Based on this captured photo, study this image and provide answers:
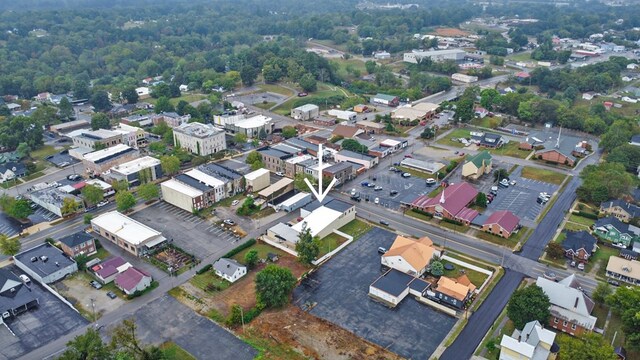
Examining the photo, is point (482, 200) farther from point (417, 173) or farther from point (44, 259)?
point (44, 259)

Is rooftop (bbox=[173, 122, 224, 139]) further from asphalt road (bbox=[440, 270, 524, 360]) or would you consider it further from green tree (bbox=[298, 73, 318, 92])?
asphalt road (bbox=[440, 270, 524, 360])

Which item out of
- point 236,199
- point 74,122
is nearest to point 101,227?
point 236,199

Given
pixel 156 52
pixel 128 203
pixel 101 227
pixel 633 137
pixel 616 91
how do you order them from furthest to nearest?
pixel 156 52 → pixel 616 91 → pixel 633 137 → pixel 128 203 → pixel 101 227

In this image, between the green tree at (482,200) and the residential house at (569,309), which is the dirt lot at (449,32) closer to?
the green tree at (482,200)

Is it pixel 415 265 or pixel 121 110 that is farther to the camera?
pixel 121 110

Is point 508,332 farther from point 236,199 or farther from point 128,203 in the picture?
point 128,203

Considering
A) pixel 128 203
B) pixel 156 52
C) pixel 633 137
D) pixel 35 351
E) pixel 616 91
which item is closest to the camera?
pixel 35 351

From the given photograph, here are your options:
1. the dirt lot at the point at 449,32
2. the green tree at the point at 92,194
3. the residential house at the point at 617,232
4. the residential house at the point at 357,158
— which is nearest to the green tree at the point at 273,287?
the green tree at the point at 92,194
